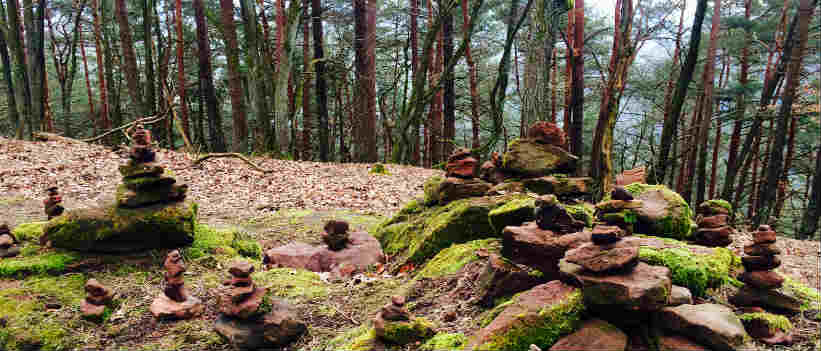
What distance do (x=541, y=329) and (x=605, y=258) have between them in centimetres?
48

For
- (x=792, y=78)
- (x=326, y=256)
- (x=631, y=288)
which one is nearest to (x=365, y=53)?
(x=326, y=256)

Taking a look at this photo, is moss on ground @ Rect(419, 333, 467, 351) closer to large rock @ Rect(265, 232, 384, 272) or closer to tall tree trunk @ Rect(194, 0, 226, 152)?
large rock @ Rect(265, 232, 384, 272)

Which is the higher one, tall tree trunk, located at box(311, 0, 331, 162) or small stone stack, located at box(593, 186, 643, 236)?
tall tree trunk, located at box(311, 0, 331, 162)

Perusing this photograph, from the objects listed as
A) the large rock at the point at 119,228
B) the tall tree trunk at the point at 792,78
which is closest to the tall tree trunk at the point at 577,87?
the tall tree trunk at the point at 792,78

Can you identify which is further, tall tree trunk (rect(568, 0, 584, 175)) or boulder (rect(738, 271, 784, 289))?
tall tree trunk (rect(568, 0, 584, 175))

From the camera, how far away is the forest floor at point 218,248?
2842mm

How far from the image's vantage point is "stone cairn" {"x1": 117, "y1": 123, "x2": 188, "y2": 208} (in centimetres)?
381

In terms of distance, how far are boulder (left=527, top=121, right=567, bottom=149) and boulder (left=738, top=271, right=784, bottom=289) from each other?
2.45 meters

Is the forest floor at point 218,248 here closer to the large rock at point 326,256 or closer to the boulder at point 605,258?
the large rock at point 326,256

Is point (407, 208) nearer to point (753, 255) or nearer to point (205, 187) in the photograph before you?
point (753, 255)

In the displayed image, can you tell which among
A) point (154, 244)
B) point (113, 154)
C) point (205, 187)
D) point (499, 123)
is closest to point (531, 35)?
point (499, 123)

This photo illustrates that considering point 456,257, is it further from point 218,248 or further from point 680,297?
point 218,248

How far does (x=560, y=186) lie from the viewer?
4090mm

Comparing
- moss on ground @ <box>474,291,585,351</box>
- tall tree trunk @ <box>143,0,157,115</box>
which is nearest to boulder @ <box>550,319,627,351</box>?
moss on ground @ <box>474,291,585,351</box>
